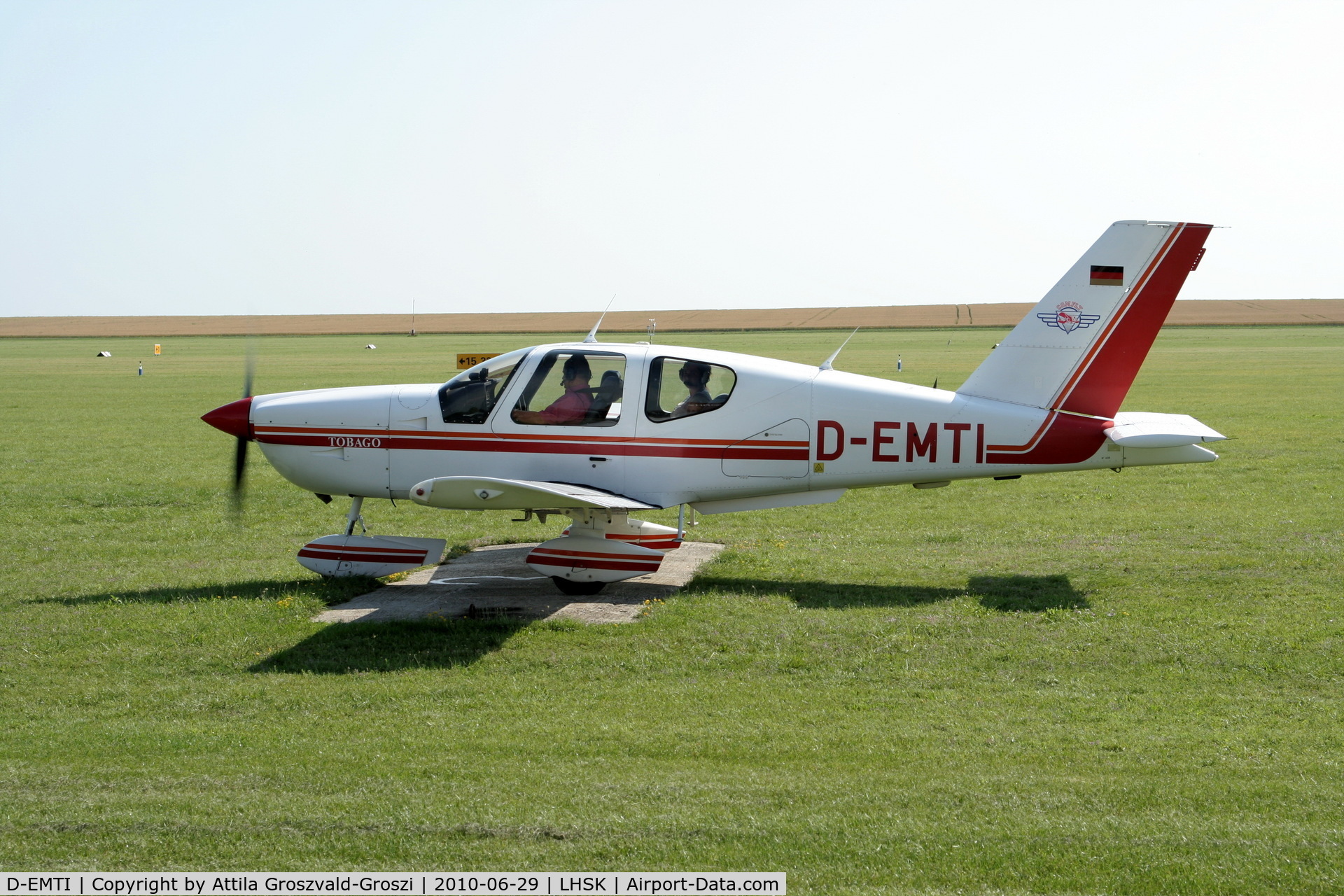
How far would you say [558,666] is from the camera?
8000 mm

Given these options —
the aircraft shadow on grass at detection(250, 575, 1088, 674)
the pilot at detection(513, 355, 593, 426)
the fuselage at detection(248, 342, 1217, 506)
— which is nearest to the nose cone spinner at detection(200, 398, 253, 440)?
the fuselage at detection(248, 342, 1217, 506)

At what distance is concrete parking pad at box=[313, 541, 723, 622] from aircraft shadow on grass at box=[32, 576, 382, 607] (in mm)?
205

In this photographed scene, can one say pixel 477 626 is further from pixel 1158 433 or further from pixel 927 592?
pixel 1158 433

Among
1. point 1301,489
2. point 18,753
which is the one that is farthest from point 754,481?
point 1301,489

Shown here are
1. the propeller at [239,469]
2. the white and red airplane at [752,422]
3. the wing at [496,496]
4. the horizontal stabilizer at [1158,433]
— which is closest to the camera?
the wing at [496,496]

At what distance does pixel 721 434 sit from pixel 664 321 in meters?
129

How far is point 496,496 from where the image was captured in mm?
9055

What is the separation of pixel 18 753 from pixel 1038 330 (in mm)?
8801

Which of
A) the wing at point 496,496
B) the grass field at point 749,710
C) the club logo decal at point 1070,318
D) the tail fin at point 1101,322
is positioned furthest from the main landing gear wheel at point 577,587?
the club logo decal at point 1070,318

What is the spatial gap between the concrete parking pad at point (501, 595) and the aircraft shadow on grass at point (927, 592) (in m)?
0.63

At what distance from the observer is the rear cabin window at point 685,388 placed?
10.3 m

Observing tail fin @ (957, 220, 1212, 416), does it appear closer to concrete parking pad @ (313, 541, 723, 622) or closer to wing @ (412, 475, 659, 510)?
concrete parking pad @ (313, 541, 723, 622)

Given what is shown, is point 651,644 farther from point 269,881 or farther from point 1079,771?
point 269,881

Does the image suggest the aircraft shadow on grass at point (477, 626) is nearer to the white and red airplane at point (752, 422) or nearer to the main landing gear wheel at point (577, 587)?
the white and red airplane at point (752, 422)
